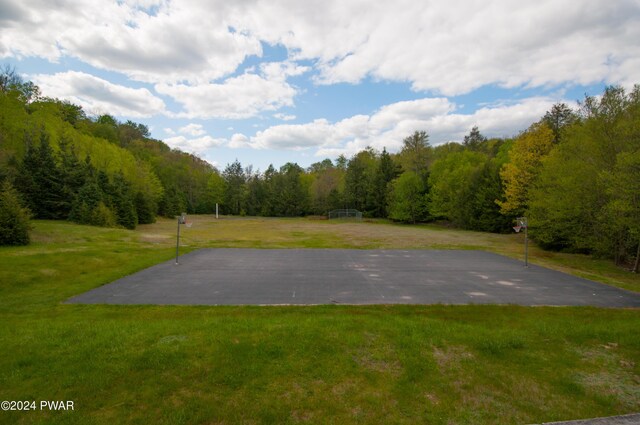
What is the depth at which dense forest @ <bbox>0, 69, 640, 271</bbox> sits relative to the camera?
20.9 meters

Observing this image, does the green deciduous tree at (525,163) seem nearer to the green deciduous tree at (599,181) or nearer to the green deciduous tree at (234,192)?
the green deciduous tree at (599,181)

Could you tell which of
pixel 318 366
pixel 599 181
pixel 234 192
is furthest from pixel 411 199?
pixel 318 366

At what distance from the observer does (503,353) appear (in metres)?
6.27

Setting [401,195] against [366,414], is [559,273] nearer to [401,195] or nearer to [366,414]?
[366,414]

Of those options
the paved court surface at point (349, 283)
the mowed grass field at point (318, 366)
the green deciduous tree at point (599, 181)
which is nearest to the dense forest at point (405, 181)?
the green deciduous tree at point (599, 181)

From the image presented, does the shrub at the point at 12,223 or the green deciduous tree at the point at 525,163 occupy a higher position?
the green deciduous tree at the point at 525,163

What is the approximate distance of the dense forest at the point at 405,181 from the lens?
20875 mm

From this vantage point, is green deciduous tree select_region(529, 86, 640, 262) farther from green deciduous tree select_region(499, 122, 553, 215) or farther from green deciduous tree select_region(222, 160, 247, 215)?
green deciduous tree select_region(222, 160, 247, 215)

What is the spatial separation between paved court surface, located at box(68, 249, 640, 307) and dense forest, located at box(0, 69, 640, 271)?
7778 mm

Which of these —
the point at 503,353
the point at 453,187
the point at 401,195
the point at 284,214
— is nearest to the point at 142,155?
the point at 284,214

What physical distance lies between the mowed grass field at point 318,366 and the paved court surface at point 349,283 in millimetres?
1547

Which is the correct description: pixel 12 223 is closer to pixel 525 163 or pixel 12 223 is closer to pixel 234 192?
pixel 525 163

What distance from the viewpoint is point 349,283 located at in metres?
12.9

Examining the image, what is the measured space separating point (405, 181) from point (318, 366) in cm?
4918
